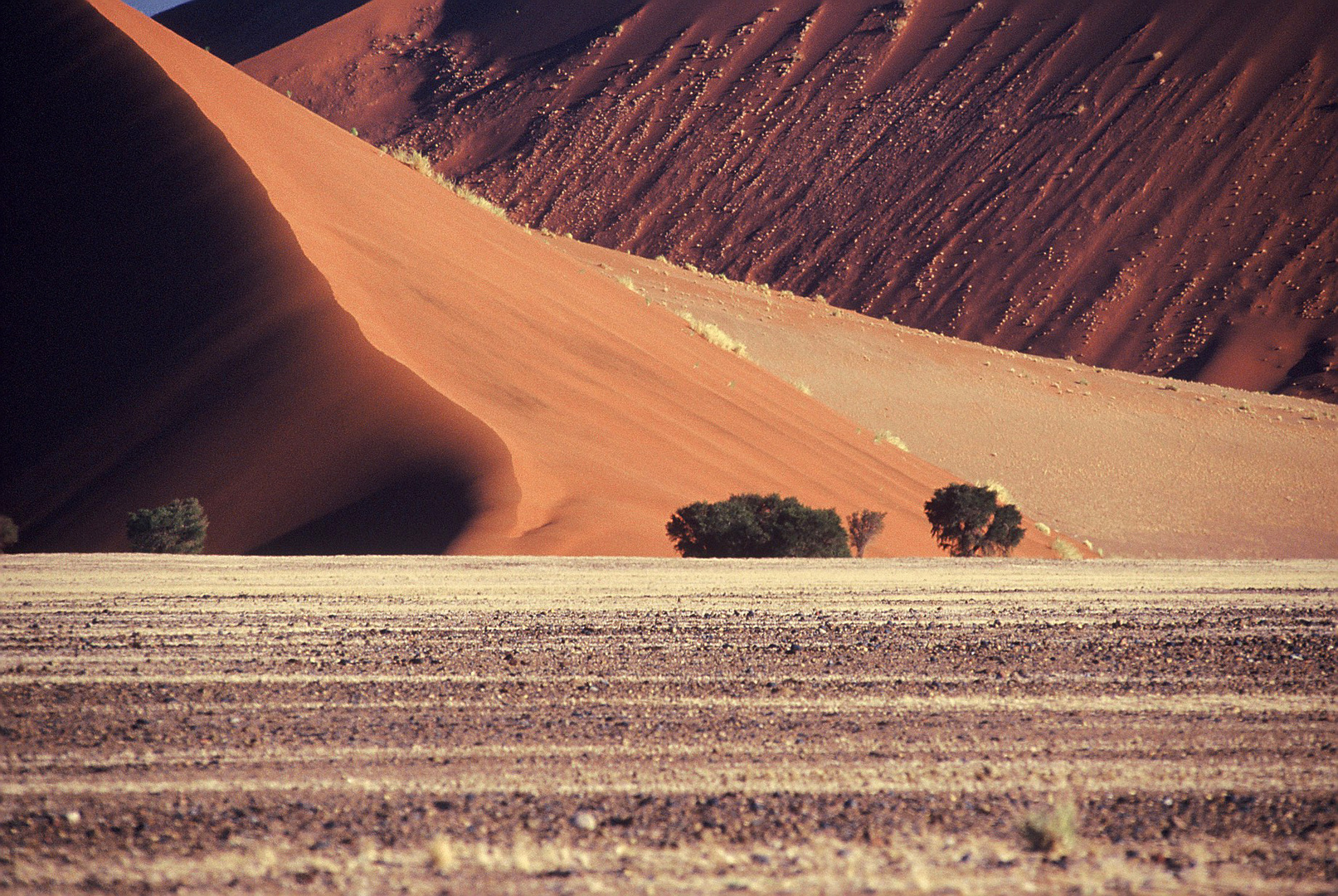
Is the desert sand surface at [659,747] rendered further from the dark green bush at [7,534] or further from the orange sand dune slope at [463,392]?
the dark green bush at [7,534]

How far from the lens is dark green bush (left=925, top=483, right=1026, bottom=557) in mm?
21750

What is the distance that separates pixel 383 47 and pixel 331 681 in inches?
3901

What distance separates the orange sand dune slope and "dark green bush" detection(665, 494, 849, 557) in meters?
0.50

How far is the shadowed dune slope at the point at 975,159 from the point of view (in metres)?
56.2

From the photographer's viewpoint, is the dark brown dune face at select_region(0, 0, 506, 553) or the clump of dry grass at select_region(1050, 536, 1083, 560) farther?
the clump of dry grass at select_region(1050, 536, 1083, 560)

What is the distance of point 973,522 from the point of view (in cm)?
2170

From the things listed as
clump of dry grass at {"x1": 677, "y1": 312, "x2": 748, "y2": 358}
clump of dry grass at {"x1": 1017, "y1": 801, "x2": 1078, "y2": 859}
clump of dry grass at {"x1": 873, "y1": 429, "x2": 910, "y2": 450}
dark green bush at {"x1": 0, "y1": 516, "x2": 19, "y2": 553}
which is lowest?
dark green bush at {"x1": 0, "y1": 516, "x2": 19, "y2": 553}

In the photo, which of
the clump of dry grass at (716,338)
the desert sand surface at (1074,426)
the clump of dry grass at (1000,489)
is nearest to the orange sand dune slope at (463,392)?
the clump of dry grass at (1000,489)

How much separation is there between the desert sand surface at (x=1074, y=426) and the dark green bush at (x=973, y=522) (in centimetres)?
941

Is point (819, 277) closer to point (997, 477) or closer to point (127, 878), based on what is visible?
point (997, 477)

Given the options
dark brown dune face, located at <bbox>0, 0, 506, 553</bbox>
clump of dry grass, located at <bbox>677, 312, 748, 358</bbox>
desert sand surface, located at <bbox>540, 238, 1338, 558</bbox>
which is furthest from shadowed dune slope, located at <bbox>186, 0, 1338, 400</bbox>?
dark brown dune face, located at <bbox>0, 0, 506, 553</bbox>

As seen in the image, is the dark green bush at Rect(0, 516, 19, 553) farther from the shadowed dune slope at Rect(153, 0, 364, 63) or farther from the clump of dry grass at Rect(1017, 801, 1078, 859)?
the shadowed dune slope at Rect(153, 0, 364, 63)

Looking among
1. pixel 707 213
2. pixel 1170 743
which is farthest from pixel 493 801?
pixel 707 213

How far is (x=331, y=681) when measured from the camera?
6969 millimetres
